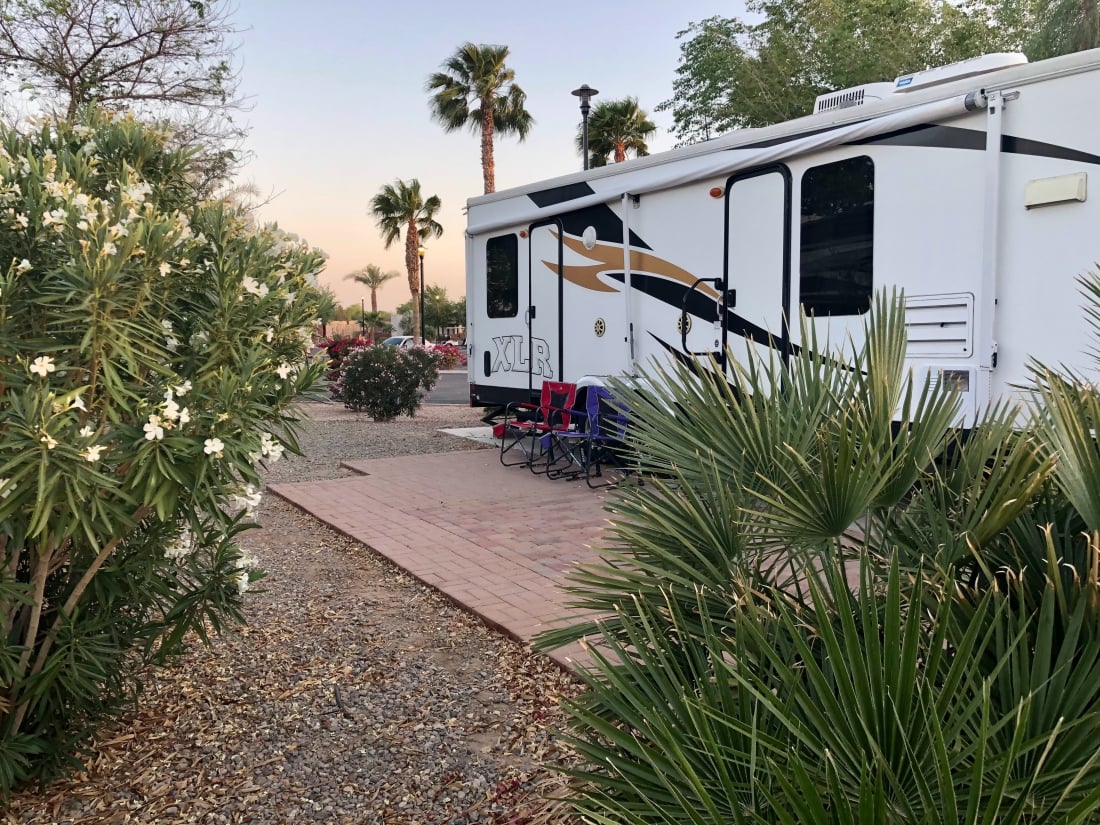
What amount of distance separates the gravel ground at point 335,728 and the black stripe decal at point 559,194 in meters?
4.84

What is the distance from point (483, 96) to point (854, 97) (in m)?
23.2

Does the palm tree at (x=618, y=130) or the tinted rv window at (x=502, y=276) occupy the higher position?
the palm tree at (x=618, y=130)

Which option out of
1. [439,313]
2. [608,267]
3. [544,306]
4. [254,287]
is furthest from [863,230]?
A: [439,313]

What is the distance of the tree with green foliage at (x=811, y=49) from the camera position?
691 inches

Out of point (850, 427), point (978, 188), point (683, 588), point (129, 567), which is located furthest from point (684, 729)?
point (978, 188)

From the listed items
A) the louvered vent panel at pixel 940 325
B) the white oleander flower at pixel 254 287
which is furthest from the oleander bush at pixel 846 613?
the louvered vent panel at pixel 940 325

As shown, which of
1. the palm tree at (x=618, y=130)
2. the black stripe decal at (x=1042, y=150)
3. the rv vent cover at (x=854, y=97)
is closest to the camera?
the black stripe decal at (x=1042, y=150)

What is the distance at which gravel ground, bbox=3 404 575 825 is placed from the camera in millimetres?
2609

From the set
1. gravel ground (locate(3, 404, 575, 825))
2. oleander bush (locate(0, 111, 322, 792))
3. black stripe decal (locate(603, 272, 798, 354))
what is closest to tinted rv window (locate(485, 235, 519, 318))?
black stripe decal (locate(603, 272, 798, 354))

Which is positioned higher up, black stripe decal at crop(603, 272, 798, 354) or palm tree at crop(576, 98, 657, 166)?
palm tree at crop(576, 98, 657, 166)

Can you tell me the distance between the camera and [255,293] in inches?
95.3

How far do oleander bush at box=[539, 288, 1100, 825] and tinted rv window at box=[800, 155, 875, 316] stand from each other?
3.85 metres

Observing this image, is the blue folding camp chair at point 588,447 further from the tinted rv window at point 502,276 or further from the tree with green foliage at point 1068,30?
the tree with green foliage at point 1068,30

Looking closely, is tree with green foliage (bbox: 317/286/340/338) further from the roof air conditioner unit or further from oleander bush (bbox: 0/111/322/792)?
the roof air conditioner unit
